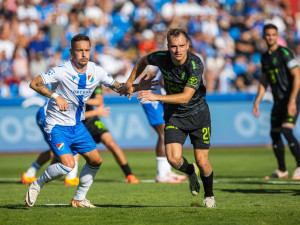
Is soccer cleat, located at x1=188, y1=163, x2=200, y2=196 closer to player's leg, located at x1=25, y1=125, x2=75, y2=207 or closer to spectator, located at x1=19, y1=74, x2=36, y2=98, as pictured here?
player's leg, located at x1=25, y1=125, x2=75, y2=207

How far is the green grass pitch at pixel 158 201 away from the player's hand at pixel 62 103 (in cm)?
132

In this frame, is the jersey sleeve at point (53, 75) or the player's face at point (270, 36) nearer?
the jersey sleeve at point (53, 75)

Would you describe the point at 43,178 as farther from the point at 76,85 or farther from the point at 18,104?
the point at 18,104

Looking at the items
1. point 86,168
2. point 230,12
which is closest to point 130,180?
point 86,168

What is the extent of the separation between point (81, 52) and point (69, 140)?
121cm

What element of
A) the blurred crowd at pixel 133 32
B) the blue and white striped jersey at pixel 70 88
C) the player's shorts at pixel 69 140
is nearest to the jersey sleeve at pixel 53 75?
the blue and white striped jersey at pixel 70 88

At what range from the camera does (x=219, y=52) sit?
2381 cm

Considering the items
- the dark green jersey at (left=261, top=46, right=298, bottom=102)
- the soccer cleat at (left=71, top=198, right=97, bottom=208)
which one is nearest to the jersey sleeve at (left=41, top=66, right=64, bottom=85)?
the soccer cleat at (left=71, top=198, right=97, bottom=208)

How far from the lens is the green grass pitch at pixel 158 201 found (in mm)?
6878

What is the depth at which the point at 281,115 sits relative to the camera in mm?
12094

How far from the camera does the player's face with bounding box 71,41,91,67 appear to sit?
8.09 metres

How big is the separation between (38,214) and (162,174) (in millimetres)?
4756

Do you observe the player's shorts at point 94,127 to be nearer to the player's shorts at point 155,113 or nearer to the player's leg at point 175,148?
the player's shorts at point 155,113

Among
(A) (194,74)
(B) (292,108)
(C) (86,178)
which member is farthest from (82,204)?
(B) (292,108)
